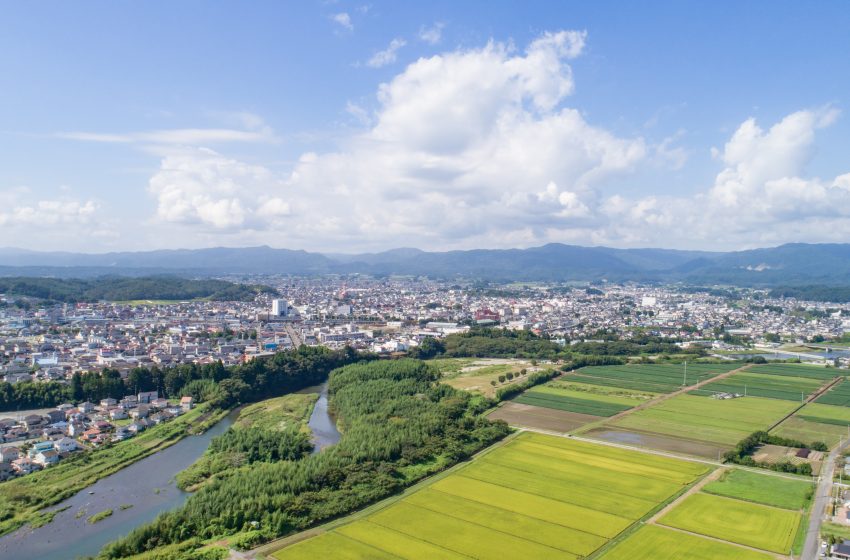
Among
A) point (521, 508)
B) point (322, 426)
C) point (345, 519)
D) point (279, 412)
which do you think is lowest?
point (322, 426)

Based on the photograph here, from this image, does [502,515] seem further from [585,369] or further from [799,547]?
[585,369]

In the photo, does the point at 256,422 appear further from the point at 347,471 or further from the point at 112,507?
the point at 347,471

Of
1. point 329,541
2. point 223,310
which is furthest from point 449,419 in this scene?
point 223,310

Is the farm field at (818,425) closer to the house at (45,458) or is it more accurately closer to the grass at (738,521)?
the grass at (738,521)

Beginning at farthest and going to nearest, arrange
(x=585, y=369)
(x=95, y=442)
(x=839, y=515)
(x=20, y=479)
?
(x=585, y=369) < (x=95, y=442) < (x=20, y=479) < (x=839, y=515)

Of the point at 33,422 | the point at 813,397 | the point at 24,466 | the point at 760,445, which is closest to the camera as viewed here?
the point at 24,466

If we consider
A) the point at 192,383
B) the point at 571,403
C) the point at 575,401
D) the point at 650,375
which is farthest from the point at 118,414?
the point at 650,375

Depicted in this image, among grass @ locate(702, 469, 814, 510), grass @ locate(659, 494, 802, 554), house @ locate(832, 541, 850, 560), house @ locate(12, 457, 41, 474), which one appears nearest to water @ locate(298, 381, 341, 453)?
house @ locate(12, 457, 41, 474)
